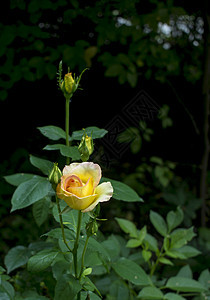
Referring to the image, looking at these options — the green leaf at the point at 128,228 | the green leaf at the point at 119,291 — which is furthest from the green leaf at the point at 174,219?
the green leaf at the point at 119,291

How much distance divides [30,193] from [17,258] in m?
0.24

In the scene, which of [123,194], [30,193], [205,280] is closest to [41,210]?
[30,193]

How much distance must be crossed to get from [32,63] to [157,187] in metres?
1.13

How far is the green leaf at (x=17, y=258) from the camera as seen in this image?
77 cm

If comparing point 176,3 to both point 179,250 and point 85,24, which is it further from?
point 179,250

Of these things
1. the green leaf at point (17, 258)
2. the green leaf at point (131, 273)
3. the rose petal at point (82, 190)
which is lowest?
the green leaf at point (17, 258)

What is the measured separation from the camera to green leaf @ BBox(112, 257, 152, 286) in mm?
641

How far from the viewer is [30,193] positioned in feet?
2.09

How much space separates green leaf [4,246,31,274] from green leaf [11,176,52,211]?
224 millimetres

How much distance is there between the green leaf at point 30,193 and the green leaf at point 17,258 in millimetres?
224

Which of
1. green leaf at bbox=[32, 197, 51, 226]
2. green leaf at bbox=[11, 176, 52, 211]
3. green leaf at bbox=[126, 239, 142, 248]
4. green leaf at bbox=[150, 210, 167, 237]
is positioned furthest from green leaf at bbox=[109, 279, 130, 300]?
green leaf at bbox=[11, 176, 52, 211]

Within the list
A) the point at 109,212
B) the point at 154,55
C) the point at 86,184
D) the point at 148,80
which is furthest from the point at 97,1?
the point at 86,184

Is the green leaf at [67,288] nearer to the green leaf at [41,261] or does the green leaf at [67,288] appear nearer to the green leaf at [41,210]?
the green leaf at [41,261]

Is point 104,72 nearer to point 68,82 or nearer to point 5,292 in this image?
point 68,82
